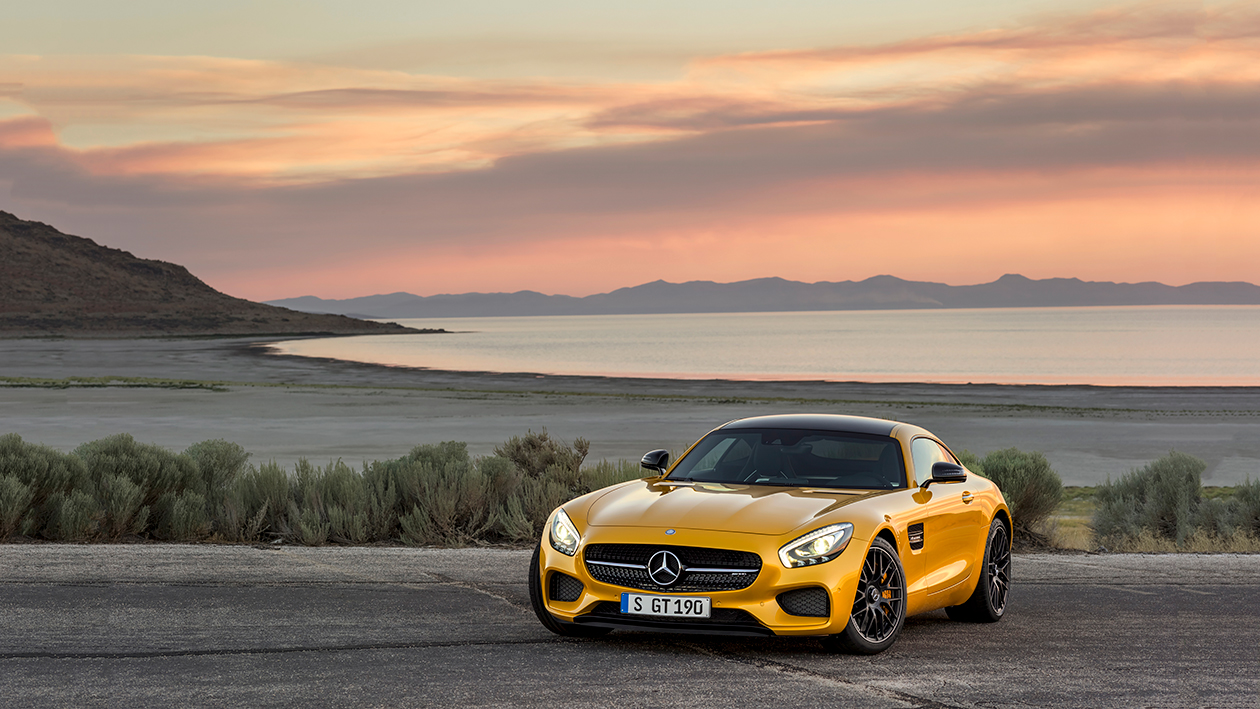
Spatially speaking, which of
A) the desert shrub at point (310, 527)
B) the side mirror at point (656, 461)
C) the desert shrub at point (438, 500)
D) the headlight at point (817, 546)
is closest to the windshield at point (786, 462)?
the side mirror at point (656, 461)

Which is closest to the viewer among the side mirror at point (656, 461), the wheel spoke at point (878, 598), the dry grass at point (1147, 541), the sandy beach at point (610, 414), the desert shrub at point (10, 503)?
the wheel spoke at point (878, 598)

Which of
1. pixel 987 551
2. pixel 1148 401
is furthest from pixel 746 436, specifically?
pixel 1148 401

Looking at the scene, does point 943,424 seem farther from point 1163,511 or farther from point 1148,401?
point 1163,511

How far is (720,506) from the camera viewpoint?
7.81 metres

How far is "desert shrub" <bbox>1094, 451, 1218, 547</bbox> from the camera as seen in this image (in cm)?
1689

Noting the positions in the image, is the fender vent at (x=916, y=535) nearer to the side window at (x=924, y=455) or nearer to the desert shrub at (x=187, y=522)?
the side window at (x=924, y=455)

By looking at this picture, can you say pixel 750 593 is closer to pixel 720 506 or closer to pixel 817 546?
pixel 817 546

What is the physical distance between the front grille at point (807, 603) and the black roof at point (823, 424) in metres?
1.73

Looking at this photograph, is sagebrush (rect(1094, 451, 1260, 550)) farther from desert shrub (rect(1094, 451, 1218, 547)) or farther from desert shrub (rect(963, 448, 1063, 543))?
desert shrub (rect(963, 448, 1063, 543))

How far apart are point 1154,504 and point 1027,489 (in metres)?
2.74

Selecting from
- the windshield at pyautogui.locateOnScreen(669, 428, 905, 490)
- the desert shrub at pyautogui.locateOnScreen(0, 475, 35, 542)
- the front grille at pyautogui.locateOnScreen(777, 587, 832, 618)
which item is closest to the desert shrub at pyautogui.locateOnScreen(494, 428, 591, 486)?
the desert shrub at pyautogui.locateOnScreen(0, 475, 35, 542)

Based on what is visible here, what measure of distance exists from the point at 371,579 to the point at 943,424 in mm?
28923

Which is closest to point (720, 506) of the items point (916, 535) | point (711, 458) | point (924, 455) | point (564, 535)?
point (564, 535)

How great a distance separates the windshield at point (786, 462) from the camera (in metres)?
8.59
